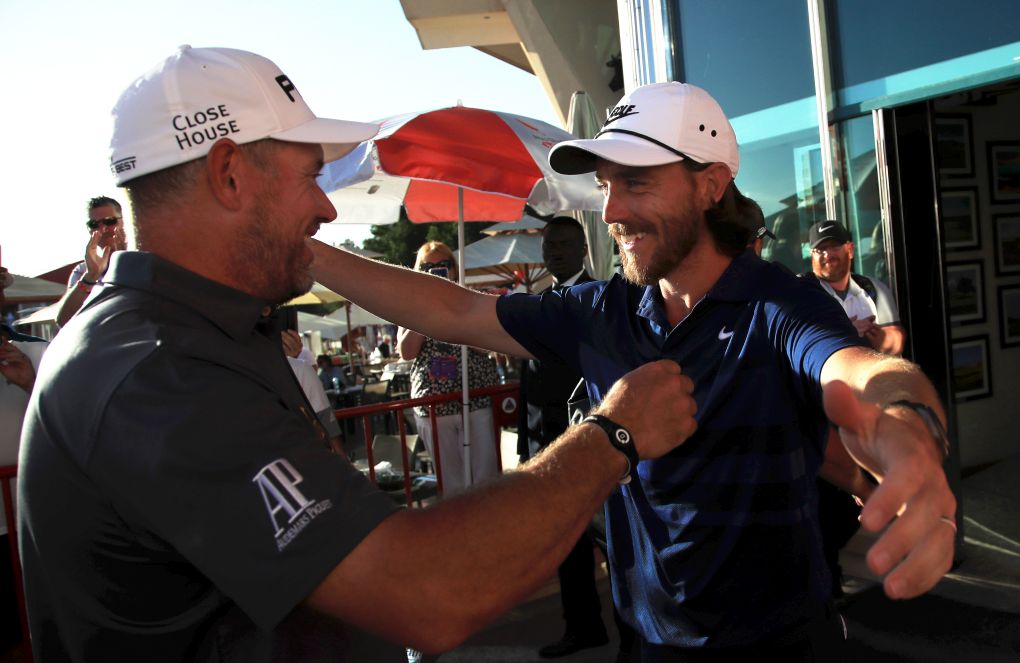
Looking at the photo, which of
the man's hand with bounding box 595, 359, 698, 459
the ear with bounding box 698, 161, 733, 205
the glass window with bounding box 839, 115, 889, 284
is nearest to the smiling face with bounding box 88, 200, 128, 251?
the ear with bounding box 698, 161, 733, 205

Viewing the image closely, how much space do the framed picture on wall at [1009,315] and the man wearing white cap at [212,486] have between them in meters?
7.43

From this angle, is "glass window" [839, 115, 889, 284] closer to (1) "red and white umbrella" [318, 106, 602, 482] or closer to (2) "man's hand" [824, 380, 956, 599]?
(1) "red and white umbrella" [318, 106, 602, 482]

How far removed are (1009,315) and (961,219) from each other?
115 centimetres

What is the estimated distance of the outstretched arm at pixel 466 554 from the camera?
1.29 m

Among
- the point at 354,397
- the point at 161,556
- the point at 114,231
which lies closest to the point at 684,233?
the point at 161,556

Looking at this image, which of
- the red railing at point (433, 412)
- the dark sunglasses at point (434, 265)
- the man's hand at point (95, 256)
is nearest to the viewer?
the man's hand at point (95, 256)

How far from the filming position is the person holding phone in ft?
20.4

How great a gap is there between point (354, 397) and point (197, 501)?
1552 cm

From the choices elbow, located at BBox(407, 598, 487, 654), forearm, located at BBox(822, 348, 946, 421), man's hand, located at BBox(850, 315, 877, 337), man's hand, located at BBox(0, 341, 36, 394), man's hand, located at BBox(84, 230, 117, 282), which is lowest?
elbow, located at BBox(407, 598, 487, 654)

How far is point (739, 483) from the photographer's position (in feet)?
6.89

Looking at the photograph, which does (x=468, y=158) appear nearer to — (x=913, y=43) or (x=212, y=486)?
(x=913, y=43)

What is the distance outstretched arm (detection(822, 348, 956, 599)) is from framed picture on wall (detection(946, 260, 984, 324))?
6793 millimetres

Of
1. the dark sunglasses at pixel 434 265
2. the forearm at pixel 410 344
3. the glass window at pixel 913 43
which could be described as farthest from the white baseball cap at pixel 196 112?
the glass window at pixel 913 43

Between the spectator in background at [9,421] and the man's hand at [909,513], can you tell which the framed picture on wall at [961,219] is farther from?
the spectator in background at [9,421]
